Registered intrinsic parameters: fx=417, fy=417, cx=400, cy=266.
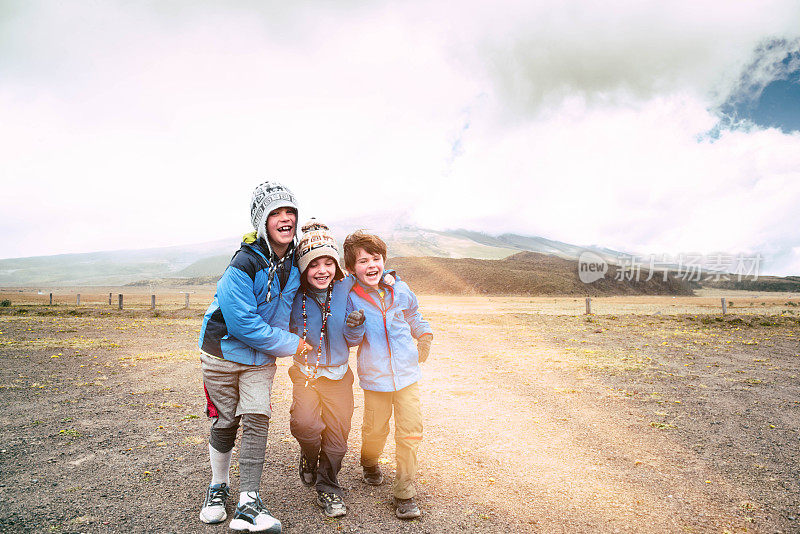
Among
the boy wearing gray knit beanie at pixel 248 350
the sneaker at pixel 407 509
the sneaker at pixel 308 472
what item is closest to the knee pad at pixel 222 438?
the boy wearing gray knit beanie at pixel 248 350

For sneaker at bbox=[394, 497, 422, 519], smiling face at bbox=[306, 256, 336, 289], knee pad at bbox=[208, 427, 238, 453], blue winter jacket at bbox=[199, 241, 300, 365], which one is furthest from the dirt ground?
smiling face at bbox=[306, 256, 336, 289]

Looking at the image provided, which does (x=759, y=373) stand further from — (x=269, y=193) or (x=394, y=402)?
(x=269, y=193)

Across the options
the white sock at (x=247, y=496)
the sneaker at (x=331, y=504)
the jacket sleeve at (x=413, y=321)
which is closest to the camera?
the white sock at (x=247, y=496)

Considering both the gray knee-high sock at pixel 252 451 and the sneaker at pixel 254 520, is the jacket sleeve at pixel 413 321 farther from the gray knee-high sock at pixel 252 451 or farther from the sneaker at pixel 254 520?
the sneaker at pixel 254 520

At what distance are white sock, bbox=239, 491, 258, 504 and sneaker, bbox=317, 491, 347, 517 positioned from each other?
52 centimetres

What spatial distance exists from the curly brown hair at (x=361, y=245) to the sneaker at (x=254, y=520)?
1871 mm

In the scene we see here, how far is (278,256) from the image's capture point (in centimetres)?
322

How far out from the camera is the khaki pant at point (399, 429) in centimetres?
309

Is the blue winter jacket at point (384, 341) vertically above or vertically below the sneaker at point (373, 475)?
above

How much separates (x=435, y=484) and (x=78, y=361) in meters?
9.27

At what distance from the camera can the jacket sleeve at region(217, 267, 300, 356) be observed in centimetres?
275

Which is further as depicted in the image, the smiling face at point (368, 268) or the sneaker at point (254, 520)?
the smiling face at point (368, 268)

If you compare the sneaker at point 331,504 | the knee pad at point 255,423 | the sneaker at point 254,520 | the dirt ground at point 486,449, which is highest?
the knee pad at point 255,423

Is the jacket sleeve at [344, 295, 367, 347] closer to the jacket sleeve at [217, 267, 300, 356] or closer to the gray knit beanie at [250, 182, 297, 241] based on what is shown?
the jacket sleeve at [217, 267, 300, 356]
